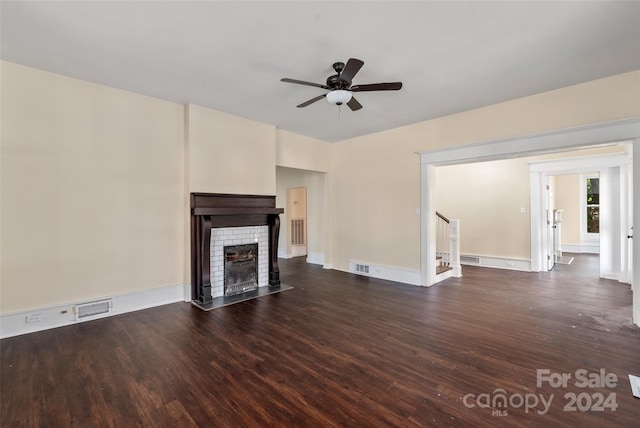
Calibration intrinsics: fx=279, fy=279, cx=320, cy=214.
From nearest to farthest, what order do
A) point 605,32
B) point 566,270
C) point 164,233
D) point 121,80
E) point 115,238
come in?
point 605,32 < point 121,80 < point 115,238 < point 164,233 < point 566,270

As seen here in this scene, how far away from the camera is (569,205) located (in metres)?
8.93

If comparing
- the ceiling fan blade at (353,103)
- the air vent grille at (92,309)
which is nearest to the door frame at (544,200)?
the ceiling fan blade at (353,103)

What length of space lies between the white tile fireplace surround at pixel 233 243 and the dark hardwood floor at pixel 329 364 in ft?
2.00

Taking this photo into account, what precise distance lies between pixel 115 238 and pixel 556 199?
11816mm

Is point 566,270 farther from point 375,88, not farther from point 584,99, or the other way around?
point 375,88

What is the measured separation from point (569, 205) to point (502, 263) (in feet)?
15.7

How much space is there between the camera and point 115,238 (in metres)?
3.68

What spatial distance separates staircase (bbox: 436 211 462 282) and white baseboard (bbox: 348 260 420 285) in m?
0.52

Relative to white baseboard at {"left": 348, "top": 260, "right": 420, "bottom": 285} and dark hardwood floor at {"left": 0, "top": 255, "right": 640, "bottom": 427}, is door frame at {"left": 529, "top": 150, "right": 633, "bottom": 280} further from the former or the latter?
white baseboard at {"left": 348, "top": 260, "right": 420, "bottom": 285}

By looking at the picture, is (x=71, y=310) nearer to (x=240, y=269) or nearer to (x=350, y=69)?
(x=240, y=269)

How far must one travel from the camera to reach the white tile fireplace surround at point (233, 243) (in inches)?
171

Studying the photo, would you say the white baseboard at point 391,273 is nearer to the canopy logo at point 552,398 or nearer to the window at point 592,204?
the canopy logo at point 552,398

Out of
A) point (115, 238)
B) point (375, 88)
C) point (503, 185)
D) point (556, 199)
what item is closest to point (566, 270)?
point (503, 185)

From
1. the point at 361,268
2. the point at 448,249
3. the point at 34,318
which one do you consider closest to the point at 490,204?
the point at 448,249
